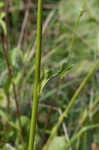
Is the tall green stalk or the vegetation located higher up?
the tall green stalk

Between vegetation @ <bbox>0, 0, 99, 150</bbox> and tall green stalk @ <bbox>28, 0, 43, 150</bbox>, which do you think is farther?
vegetation @ <bbox>0, 0, 99, 150</bbox>

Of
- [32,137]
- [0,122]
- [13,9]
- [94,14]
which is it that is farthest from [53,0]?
[32,137]

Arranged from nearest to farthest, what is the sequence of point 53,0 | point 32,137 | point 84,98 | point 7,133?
1. point 32,137
2. point 7,133
3. point 84,98
4. point 53,0

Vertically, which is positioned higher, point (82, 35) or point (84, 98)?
point (82, 35)

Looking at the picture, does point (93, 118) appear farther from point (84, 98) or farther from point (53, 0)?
point (53, 0)

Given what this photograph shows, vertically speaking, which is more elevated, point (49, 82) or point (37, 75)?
point (37, 75)

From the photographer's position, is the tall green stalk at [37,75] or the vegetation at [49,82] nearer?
the tall green stalk at [37,75]

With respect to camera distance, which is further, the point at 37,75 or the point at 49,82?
the point at 49,82

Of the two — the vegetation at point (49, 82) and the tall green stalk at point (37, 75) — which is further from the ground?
the tall green stalk at point (37, 75)
